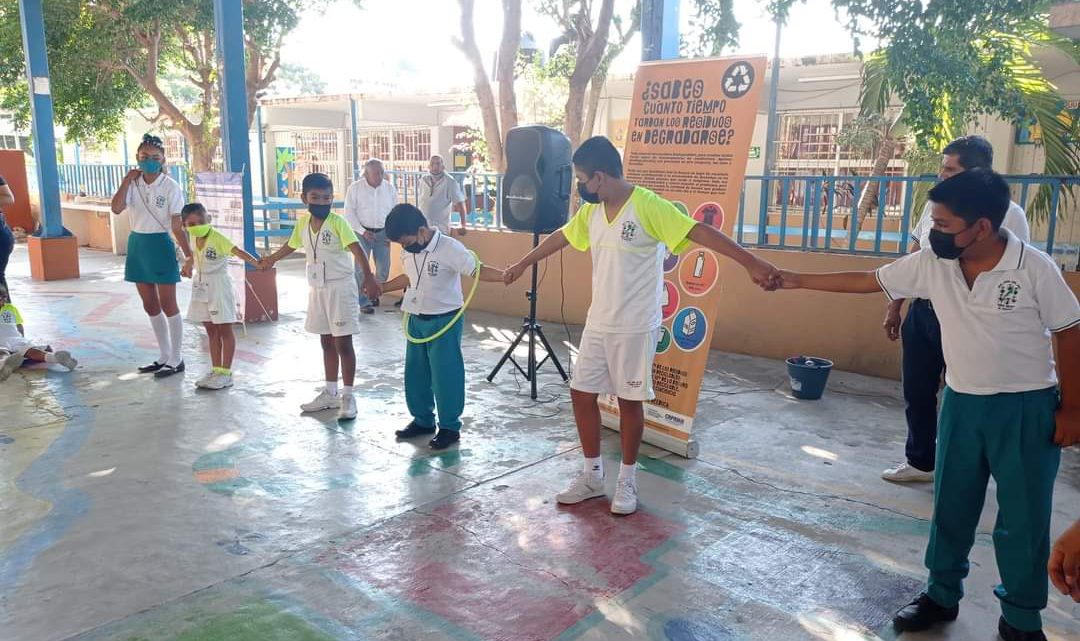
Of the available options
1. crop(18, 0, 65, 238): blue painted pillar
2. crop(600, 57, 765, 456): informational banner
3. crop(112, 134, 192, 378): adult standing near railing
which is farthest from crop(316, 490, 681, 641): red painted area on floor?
crop(18, 0, 65, 238): blue painted pillar

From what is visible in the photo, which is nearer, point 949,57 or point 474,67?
point 949,57

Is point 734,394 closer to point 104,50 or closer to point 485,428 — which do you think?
point 485,428

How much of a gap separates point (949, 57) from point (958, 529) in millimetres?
4037

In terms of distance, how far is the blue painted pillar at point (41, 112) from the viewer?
9672 mm

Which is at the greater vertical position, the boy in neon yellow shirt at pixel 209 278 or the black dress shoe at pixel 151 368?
the boy in neon yellow shirt at pixel 209 278

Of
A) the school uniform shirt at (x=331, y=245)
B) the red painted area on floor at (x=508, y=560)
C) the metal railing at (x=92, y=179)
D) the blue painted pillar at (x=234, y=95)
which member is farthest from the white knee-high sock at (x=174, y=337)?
the metal railing at (x=92, y=179)

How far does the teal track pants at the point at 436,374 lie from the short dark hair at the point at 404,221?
1.62 feet

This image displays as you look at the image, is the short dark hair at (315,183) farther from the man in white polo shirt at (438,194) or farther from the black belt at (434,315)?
the man in white polo shirt at (438,194)

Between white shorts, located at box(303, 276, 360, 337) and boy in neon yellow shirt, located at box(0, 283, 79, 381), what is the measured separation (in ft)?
8.11

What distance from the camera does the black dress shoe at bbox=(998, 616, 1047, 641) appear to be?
2555 mm

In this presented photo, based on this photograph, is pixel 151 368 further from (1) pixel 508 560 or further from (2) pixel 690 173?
(2) pixel 690 173

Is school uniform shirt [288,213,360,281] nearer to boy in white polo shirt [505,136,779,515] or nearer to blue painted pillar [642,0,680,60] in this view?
boy in white polo shirt [505,136,779,515]

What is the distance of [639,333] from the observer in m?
3.51

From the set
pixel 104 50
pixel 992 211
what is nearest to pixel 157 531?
pixel 992 211
